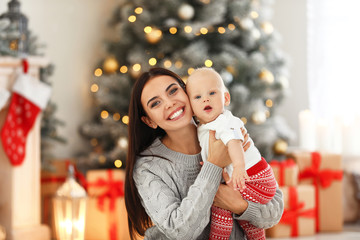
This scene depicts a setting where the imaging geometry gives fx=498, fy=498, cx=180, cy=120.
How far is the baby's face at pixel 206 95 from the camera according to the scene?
161 cm

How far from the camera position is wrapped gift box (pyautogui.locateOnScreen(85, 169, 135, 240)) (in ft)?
11.4

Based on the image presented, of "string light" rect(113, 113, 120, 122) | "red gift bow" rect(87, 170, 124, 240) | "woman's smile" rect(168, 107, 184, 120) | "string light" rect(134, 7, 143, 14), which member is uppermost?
"string light" rect(134, 7, 143, 14)

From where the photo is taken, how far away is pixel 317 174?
3.86 metres

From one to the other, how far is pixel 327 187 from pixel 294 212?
380mm

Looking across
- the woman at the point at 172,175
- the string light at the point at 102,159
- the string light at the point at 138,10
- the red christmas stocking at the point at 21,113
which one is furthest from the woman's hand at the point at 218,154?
the string light at the point at 138,10

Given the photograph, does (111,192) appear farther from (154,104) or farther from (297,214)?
(154,104)

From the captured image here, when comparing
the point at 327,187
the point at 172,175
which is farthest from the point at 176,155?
the point at 327,187

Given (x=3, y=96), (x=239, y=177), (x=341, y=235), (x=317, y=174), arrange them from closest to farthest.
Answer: (x=239, y=177)
(x=3, y=96)
(x=341, y=235)
(x=317, y=174)

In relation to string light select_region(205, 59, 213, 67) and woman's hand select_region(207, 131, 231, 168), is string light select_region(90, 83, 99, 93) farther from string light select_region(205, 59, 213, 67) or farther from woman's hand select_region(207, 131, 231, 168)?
woman's hand select_region(207, 131, 231, 168)

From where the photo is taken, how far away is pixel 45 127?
361cm

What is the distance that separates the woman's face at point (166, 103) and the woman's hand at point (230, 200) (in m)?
0.25

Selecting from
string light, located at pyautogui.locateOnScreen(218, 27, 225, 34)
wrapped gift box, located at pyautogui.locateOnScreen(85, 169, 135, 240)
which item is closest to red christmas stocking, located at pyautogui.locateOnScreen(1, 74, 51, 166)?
wrapped gift box, located at pyautogui.locateOnScreen(85, 169, 135, 240)

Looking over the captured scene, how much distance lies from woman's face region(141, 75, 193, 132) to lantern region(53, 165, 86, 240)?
175 cm

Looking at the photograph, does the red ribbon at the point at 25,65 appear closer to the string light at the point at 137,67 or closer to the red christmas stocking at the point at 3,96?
the red christmas stocking at the point at 3,96
